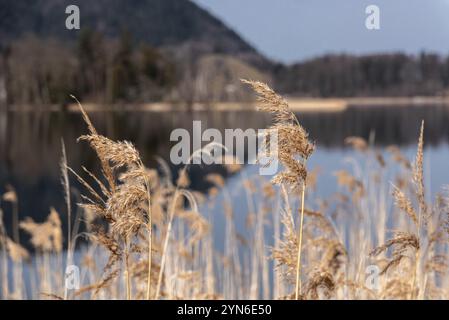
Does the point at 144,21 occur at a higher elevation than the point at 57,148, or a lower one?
higher

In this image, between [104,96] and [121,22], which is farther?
[121,22]

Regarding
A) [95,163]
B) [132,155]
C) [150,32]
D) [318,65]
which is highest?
[150,32]

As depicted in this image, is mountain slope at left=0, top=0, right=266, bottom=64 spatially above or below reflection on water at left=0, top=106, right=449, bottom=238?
above

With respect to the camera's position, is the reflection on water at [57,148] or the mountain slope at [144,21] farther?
the mountain slope at [144,21]

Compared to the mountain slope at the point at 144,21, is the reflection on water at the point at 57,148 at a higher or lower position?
lower

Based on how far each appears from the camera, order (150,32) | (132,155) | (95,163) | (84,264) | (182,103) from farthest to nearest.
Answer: (150,32), (182,103), (95,163), (84,264), (132,155)

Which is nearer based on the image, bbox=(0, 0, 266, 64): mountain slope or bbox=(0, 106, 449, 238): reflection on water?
bbox=(0, 106, 449, 238): reflection on water

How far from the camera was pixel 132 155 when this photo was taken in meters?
1.82

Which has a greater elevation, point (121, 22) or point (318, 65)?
point (121, 22)

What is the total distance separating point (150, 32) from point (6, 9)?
22.7 m

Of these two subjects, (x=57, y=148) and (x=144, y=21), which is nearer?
(x=57, y=148)
